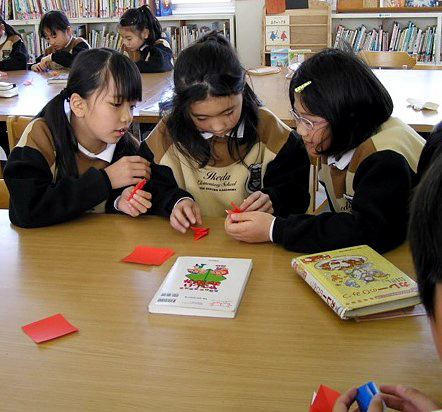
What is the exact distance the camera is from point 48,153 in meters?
1.64

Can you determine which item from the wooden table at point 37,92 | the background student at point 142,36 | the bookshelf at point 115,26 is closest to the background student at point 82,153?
the wooden table at point 37,92

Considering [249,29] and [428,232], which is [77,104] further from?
[249,29]

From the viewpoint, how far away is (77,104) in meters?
A: 1.71

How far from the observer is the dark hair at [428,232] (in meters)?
0.63

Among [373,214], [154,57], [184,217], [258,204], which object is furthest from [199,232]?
[154,57]

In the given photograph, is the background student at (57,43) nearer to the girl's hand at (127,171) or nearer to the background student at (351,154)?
the girl's hand at (127,171)

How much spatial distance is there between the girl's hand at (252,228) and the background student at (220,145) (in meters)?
0.18

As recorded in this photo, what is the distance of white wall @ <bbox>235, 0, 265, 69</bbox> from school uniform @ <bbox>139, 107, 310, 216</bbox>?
11.4 ft

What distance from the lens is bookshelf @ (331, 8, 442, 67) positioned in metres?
4.73

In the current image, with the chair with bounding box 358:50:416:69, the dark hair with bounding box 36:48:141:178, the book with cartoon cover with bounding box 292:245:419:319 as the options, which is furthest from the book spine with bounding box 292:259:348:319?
the chair with bounding box 358:50:416:69

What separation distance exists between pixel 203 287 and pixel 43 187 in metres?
0.64

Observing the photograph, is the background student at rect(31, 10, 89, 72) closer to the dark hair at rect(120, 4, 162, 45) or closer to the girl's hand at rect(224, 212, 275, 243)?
the dark hair at rect(120, 4, 162, 45)

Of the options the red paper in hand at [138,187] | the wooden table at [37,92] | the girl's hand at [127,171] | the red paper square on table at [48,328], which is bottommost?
the wooden table at [37,92]

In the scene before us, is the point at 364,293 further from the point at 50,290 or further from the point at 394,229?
the point at 50,290
